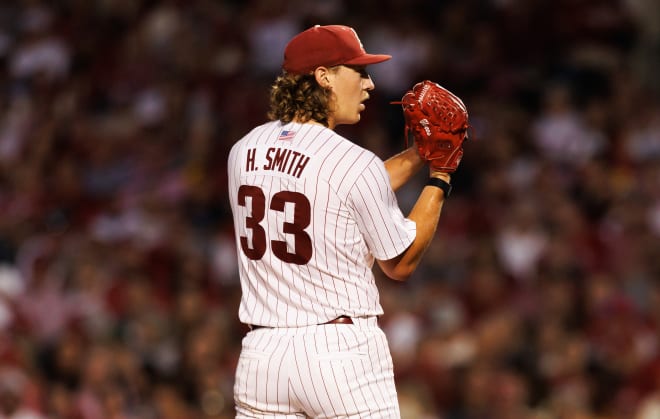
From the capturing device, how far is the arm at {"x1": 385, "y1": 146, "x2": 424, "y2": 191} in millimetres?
3510

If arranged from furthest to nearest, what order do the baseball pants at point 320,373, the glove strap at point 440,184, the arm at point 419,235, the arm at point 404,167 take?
the arm at point 404,167
the glove strap at point 440,184
the arm at point 419,235
the baseball pants at point 320,373

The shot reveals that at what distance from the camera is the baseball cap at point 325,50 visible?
3.27 metres

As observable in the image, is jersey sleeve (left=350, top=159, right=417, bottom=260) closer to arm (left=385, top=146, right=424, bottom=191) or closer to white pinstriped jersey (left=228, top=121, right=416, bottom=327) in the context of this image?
white pinstriped jersey (left=228, top=121, right=416, bottom=327)

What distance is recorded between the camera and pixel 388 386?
321 cm

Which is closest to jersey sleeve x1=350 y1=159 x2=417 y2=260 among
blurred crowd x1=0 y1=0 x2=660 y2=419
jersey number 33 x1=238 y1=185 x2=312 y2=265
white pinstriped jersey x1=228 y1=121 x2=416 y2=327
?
white pinstriped jersey x1=228 y1=121 x2=416 y2=327

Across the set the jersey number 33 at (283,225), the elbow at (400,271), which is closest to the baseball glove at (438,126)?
the elbow at (400,271)

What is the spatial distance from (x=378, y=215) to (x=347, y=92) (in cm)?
41

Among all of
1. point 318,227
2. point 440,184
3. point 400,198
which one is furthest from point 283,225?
point 400,198

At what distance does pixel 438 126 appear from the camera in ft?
11.2

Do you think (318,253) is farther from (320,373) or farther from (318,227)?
(320,373)

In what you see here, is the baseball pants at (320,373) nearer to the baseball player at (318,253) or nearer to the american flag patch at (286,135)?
the baseball player at (318,253)

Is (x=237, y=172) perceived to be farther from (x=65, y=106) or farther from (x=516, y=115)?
(x=65, y=106)

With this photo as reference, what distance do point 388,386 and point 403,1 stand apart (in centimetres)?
664

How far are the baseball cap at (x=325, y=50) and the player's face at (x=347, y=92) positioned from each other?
0.13ft
